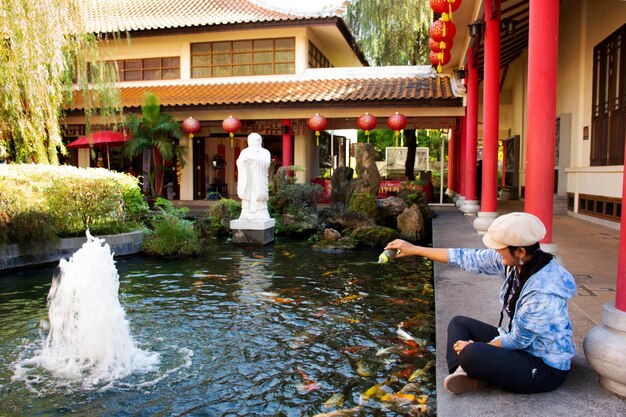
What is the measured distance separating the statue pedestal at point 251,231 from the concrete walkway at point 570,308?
3418 mm

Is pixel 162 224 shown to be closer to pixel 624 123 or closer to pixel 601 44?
pixel 624 123

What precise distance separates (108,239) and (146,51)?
1133 centimetres

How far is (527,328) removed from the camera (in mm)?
2744

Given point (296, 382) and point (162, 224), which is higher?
point (162, 224)

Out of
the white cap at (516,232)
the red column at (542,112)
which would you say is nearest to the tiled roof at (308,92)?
the red column at (542,112)

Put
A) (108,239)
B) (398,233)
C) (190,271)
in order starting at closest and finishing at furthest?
(190,271) → (108,239) → (398,233)

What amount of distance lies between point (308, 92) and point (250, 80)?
2.57 metres

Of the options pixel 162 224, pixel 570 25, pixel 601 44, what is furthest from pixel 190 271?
pixel 570 25

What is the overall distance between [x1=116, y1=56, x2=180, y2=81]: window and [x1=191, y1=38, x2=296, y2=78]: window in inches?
29.3

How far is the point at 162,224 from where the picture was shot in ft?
32.7

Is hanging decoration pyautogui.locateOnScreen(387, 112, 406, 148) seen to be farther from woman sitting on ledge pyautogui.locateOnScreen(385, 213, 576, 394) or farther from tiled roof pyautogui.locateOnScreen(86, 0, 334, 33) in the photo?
woman sitting on ledge pyautogui.locateOnScreen(385, 213, 576, 394)

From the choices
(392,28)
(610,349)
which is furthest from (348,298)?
(392,28)

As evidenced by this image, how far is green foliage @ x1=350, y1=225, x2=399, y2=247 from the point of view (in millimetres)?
10961

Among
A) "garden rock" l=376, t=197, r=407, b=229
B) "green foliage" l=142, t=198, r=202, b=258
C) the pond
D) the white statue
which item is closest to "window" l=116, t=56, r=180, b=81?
the white statue
